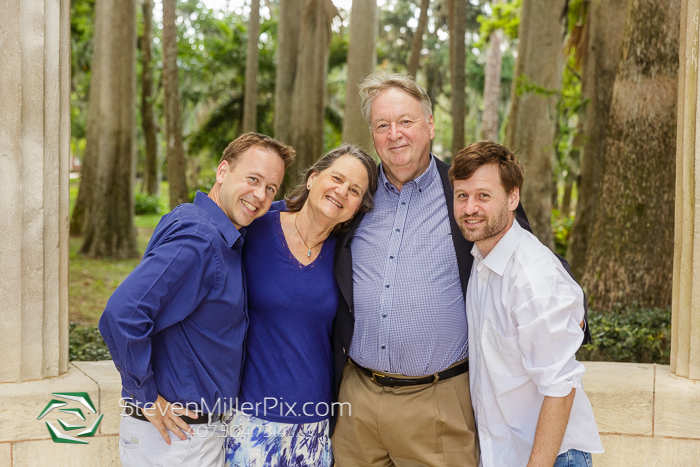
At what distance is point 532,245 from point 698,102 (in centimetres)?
141

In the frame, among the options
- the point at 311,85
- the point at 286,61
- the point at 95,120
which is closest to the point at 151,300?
the point at 311,85

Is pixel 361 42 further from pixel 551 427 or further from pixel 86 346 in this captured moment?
pixel 551 427

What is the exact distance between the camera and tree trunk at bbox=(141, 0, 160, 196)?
18.3 m

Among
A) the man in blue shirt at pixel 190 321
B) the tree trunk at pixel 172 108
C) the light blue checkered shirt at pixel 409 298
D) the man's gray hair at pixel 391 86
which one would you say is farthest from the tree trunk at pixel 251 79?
the man in blue shirt at pixel 190 321

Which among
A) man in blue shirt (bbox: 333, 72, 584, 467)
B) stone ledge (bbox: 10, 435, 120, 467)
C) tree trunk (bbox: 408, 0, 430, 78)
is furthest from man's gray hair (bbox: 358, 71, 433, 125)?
tree trunk (bbox: 408, 0, 430, 78)

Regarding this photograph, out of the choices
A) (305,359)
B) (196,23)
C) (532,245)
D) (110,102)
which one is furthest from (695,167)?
(196,23)

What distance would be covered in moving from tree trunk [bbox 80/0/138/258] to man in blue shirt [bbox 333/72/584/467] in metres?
9.53

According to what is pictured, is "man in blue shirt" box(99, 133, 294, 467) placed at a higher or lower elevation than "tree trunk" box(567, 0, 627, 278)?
lower

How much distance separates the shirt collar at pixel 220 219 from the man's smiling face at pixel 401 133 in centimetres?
89

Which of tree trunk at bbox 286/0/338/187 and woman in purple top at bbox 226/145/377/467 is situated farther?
tree trunk at bbox 286/0/338/187

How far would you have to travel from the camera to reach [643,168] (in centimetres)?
529

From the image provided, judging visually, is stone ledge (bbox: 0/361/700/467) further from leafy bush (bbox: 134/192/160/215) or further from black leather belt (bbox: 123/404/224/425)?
leafy bush (bbox: 134/192/160/215)

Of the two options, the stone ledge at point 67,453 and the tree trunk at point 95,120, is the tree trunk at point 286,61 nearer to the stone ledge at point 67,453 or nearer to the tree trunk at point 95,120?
the tree trunk at point 95,120

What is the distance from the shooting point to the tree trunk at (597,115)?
24.1ft
